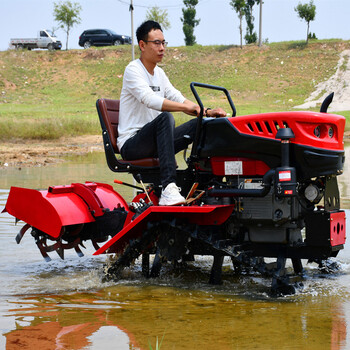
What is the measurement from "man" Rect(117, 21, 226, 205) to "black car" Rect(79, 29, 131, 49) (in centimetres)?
5942

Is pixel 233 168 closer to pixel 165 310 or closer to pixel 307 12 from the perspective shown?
pixel 165 310

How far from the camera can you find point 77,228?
6.39 metres

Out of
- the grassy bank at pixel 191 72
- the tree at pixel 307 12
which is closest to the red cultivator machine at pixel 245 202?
the grassy bank at pixel 191 72

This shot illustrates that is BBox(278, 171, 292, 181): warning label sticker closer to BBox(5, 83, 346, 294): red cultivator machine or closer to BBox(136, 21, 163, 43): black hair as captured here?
BBox(5, 83, 346, 294): red cultivator machine

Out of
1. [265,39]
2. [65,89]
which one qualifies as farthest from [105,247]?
[265,39]

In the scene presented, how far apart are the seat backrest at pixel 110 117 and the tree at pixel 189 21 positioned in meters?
62.0

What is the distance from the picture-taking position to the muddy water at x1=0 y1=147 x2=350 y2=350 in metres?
4.29

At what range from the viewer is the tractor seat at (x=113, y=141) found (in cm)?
602

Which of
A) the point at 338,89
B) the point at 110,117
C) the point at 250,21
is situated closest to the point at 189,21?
the point at 250,21

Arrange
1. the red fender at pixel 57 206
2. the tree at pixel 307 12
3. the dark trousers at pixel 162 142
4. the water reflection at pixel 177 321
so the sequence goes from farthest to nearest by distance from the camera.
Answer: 1. the tree at pixel 307 12
2. the red fender at pixel 57 206
3. the dark trousers at pixel 162 142
4. the water reflection at pixel 177 321

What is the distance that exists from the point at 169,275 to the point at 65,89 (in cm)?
4960

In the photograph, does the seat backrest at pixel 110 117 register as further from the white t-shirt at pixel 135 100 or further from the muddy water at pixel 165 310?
the muddy water at pixel 165 310

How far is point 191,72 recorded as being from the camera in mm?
55406

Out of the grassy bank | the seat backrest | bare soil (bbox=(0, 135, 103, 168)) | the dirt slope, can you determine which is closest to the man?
the seat backrest
